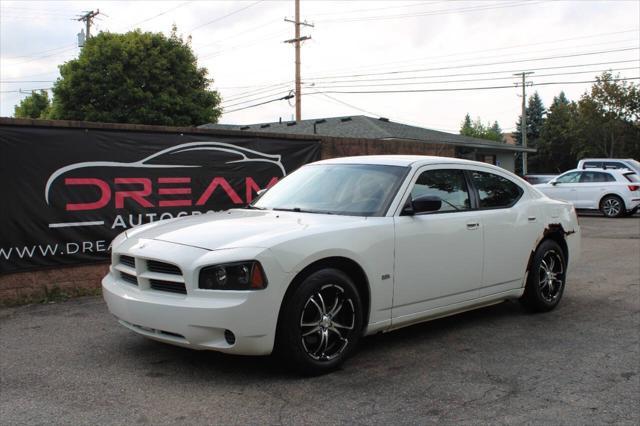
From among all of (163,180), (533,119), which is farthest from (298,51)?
(533,119)

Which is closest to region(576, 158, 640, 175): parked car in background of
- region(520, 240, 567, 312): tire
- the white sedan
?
region(520, 240, 567, 312): tire

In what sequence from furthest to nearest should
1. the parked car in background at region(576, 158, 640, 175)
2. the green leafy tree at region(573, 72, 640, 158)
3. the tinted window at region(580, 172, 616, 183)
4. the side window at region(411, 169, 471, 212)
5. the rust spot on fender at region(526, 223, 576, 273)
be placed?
1. the green leafy tree at region(573, 72, 640, 158)
2. the parked car in background at region(576, 158, 640, 175)
3. the tinted window at region(580, 172, 616, 183)
4. the rust spot on fender at region(526, 223, 576, 273)
5. the side window at region(411, 169, 471, 212)

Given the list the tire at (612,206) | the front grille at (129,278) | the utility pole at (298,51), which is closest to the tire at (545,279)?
the front grille at (129,278)

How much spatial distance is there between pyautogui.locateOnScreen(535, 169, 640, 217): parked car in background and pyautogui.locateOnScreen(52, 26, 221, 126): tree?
1909cm

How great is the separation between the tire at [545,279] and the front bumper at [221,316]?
10.5 ft

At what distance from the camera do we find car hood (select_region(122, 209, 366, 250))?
4.15 m

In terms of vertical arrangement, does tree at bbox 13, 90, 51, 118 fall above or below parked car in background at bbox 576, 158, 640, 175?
above

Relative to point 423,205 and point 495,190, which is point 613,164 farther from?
point 423,205

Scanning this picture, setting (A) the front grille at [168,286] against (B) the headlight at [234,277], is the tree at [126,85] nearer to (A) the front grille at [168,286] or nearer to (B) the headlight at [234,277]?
(A) the front grille at [168,286]

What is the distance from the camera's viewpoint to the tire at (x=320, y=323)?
13.4 feet

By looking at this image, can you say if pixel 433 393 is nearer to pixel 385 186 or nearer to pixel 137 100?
pixel 385 186

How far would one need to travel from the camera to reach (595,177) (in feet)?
66.9

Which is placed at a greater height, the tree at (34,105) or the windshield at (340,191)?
the tree at (34,105)

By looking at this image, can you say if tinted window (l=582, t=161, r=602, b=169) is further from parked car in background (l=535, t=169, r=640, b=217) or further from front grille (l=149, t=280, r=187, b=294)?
front grille (l=149, t=280, r=187, b=294)
